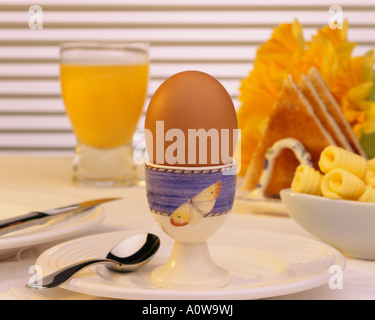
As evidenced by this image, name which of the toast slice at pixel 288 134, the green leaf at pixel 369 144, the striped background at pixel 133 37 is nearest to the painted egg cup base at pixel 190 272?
the toast slice at pixel 288 134

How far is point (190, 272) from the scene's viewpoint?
53 cm

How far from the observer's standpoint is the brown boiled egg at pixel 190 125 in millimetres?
507

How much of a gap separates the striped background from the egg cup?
2.39 m

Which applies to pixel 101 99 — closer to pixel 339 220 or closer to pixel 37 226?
pixel 37 226

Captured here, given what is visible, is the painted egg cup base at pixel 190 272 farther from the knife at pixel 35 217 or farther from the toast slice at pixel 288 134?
the toast slice at pixel 288 134

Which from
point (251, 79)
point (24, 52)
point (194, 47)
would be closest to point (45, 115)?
point (24, 52)

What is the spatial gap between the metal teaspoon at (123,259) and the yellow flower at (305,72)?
17.5 inches

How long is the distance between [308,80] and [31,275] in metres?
0.53

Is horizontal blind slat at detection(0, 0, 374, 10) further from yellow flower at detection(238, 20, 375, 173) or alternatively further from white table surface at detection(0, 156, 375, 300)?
yellow flower at detection(238, 20, 375, 173)

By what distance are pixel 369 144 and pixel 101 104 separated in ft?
1.57

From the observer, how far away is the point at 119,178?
113 centimetres
